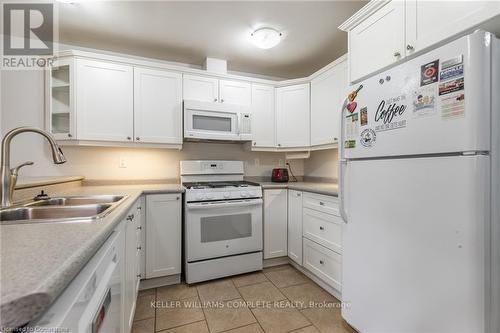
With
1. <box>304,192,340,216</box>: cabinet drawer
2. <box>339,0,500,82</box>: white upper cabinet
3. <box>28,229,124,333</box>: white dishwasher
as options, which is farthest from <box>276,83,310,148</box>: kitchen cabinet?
<box>28,229,124,333</box>: white dishwasher

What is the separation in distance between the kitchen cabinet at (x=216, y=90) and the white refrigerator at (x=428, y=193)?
153 centimetres

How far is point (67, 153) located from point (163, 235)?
1.36 metres

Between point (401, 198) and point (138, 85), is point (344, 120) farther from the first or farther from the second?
point (138, 85)

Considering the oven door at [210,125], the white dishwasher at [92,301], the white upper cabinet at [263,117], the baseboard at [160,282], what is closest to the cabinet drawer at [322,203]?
the white upper cabinet at [263,117]

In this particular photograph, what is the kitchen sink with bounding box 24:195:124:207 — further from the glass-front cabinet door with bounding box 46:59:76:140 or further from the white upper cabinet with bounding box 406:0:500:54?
the white upper cabinet with bounding box 406:0:500:54

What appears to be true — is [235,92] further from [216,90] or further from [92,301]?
[92,301]

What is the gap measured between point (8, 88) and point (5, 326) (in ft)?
9.66

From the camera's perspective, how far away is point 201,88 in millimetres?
2596

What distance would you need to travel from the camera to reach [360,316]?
1.44m

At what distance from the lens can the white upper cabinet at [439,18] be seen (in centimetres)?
104

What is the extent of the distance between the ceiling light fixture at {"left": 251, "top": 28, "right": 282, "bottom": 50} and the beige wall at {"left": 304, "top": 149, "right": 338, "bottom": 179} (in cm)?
139

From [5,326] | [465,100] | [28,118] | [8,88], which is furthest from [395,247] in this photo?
[8,88]

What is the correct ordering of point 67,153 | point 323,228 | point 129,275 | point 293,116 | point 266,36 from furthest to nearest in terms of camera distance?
point 293,116 < point 67,153 < point 266,36 < point 323,228 < point 129,275

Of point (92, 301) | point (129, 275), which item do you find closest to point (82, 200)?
point (129, 275)
